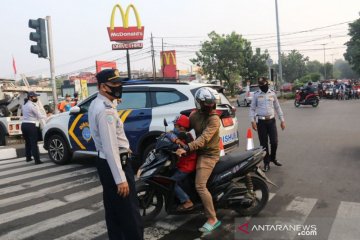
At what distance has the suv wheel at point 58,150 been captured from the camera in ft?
28.0

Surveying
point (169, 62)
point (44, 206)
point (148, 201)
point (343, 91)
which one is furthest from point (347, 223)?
point (169, 62)

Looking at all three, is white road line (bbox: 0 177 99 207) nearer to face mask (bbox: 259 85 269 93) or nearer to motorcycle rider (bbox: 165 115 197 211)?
motorcycle rider (bbox: 165 115 197 211)

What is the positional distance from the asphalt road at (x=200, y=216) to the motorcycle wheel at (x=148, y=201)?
0.14 meters

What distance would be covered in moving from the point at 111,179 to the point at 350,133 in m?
9.41

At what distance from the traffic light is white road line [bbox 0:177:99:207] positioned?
5.79 m

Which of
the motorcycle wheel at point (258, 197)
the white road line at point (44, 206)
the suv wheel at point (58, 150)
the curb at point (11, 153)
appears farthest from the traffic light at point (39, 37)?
the motorcycle wheel at point (258, 197)

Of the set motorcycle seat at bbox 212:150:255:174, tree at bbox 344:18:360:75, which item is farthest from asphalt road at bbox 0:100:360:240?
tree at bbox 344:18:360:75

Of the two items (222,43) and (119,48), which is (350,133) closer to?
(119,48)

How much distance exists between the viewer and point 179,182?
4.43 m

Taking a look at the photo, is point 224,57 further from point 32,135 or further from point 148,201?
point 148,201

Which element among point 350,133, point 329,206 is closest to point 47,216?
point 329,206

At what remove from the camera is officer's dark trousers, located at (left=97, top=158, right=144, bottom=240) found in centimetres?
342

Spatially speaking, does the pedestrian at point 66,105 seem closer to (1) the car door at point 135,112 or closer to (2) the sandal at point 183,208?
Answer: (1) the car door at point 135,112

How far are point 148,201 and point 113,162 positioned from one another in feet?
4.87
